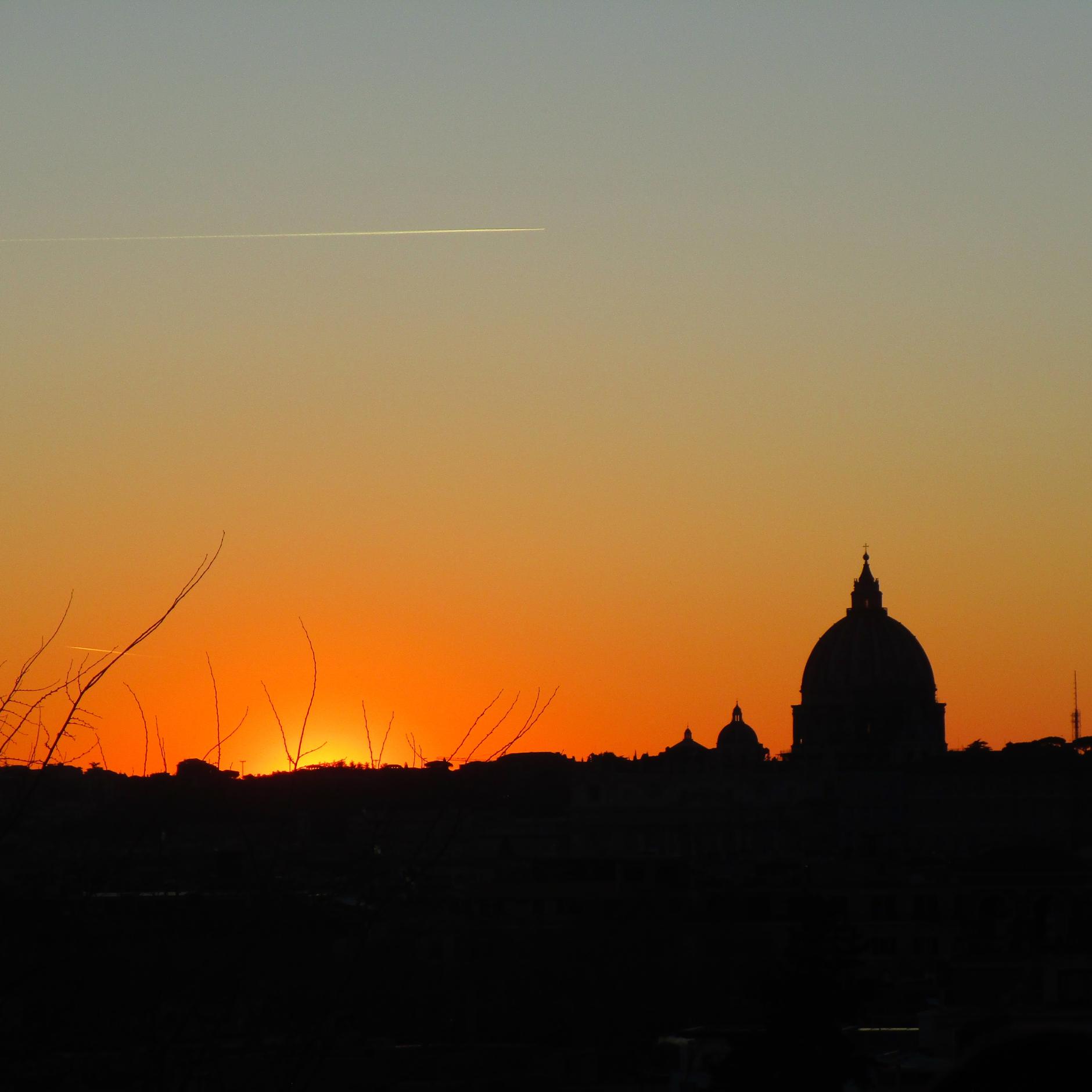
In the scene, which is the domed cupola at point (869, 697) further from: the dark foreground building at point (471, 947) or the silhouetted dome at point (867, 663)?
the dark foreground building at point (471, 947)

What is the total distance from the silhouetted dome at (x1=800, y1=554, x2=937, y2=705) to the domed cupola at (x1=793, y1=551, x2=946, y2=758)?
0.04 metres

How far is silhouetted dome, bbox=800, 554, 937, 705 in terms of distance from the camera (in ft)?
486

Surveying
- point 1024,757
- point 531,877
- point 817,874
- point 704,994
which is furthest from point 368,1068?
point 1024,757

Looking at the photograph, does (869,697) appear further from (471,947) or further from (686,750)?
(471,947)

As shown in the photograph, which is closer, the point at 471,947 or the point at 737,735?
the point at 471,947

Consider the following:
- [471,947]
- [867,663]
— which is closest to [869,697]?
[867,663]

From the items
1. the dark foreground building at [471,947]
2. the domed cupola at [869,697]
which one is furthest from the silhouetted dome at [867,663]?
the dark foreground building at [471,947]

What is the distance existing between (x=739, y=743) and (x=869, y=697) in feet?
34.5

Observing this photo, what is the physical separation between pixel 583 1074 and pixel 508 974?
1457 centimetres

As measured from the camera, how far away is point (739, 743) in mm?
154500

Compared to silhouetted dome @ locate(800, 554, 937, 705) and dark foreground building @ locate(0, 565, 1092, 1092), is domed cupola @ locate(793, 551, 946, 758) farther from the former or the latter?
dark foreground building @ locate(0, 565, 1092, 1092)

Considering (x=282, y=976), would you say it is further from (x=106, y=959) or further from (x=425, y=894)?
(x=106, y=959)

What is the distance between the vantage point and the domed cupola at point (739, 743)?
14638 centimetres

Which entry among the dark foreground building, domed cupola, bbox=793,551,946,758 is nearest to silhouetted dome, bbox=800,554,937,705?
domed cupola, bbox=793,551,946,758
